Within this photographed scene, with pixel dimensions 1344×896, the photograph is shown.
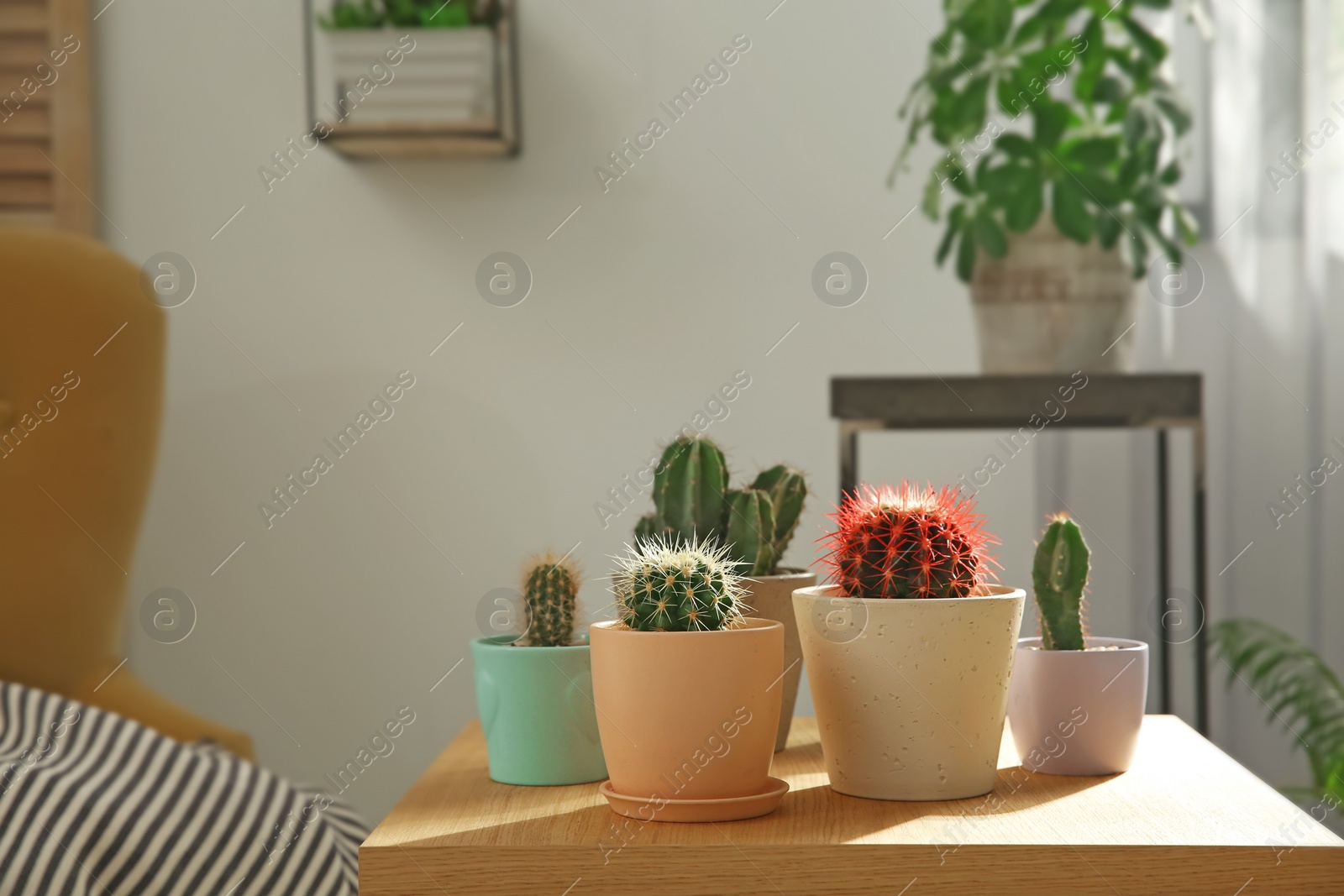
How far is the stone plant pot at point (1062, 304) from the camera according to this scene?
1404mm

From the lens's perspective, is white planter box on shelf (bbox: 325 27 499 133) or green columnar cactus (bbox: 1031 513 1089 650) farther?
white planter box on shelf (bbox: 325 27 499 133)

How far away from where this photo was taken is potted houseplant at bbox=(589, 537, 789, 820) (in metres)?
0.60

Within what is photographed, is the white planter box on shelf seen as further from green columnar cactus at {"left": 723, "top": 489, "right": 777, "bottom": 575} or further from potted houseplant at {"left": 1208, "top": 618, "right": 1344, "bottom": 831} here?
potted houseplant at {"left": 1208, "top": 618, "right": 1344, "bottom": 831}

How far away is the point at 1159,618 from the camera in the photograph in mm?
1689

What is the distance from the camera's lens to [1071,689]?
69cm

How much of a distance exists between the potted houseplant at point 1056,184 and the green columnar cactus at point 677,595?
91cm

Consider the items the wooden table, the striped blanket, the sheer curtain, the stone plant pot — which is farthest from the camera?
the sheer curtain

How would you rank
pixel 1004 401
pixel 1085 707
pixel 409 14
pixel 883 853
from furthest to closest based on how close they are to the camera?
pixel 409 14, pixel 1004 401, pixel 1085 707, pixel 883 853

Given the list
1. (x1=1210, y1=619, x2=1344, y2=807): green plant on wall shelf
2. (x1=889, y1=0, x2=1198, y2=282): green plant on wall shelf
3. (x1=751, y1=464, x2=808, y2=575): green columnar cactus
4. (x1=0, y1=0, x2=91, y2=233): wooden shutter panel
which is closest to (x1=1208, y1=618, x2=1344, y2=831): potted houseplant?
(x1=1210, y1=619, x2=1344, y2=807): green plant on wall shelf

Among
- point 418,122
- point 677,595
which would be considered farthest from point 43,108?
point 677,595

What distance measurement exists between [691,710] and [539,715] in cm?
15

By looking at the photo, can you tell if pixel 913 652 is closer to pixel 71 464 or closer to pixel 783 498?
pixel 783 498

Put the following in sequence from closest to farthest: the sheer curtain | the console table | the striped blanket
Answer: the striped blanket < the console table < the sheer curtain

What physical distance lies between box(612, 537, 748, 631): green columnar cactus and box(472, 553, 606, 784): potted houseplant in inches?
3.7
